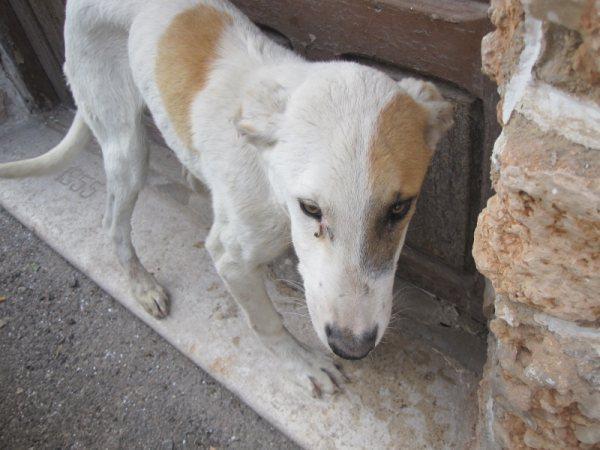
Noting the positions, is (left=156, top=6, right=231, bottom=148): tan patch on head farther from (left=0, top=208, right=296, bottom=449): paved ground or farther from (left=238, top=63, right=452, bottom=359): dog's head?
(left=0, top=208, right=296, bottom=449): paved ground

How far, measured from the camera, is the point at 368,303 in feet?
5.43

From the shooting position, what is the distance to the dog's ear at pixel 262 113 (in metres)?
1.79

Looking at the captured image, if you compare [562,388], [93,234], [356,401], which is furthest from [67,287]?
[562,388]

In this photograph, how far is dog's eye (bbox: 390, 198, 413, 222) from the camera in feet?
5.31

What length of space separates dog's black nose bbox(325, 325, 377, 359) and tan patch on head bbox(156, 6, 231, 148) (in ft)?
3.53

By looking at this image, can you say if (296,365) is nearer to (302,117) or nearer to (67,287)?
(302,117)

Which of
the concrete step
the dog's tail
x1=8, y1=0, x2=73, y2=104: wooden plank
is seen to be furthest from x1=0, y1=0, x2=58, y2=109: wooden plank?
the dog's tail

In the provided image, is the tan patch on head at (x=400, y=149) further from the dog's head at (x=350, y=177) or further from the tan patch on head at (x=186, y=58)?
the tan patch on head at (x=186, y=58)

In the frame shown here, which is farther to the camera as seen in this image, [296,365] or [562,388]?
[296,365]

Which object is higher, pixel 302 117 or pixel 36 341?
pixel 302 117

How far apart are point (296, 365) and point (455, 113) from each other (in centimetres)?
129

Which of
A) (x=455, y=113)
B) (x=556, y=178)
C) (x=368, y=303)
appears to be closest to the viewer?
(x=556, y=178)

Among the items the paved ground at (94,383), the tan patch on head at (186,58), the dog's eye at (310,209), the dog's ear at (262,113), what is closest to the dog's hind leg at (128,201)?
the paved ground at (94,383)

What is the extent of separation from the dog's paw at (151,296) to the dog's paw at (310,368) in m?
0.68
